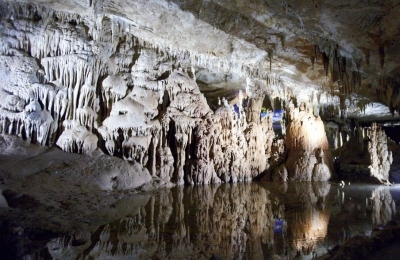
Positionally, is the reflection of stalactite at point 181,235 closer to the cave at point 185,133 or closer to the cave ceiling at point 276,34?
the cave at point 185,133

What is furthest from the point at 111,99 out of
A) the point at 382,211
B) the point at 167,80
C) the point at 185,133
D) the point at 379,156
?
the point at 379,156

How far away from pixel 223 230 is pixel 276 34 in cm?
605

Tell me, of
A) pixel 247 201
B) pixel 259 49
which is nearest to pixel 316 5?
pixel 259 49

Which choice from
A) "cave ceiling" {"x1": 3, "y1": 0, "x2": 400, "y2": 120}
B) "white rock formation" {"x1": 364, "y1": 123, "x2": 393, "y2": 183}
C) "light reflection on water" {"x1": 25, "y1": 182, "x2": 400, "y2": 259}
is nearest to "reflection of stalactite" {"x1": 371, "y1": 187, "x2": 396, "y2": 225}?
"light reflection on water" {"x1": 25, "y1": 182, "x2": 400, "y2": 259}

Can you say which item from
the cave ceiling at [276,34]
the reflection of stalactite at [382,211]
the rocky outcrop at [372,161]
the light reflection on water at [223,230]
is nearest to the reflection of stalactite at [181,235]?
A: the light reflection on water at [223,230]

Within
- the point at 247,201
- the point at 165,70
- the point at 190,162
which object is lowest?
the point at 247,201

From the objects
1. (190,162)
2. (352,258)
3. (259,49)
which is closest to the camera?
(352,258)

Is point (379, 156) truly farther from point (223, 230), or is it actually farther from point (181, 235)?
point (181, 235)

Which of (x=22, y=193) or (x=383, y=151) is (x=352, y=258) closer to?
(x=22, y=193)

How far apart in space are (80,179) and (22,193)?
195 centimetres

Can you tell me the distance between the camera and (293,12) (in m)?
6.62

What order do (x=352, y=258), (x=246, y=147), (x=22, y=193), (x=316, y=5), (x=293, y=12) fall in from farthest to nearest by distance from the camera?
(x=246, y=147), (x=293, y=12), (x=316, y=5), (x=22, y=193), (x=352, y=258)

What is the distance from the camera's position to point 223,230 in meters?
3.86

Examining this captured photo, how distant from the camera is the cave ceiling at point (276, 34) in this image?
6.56 meters
